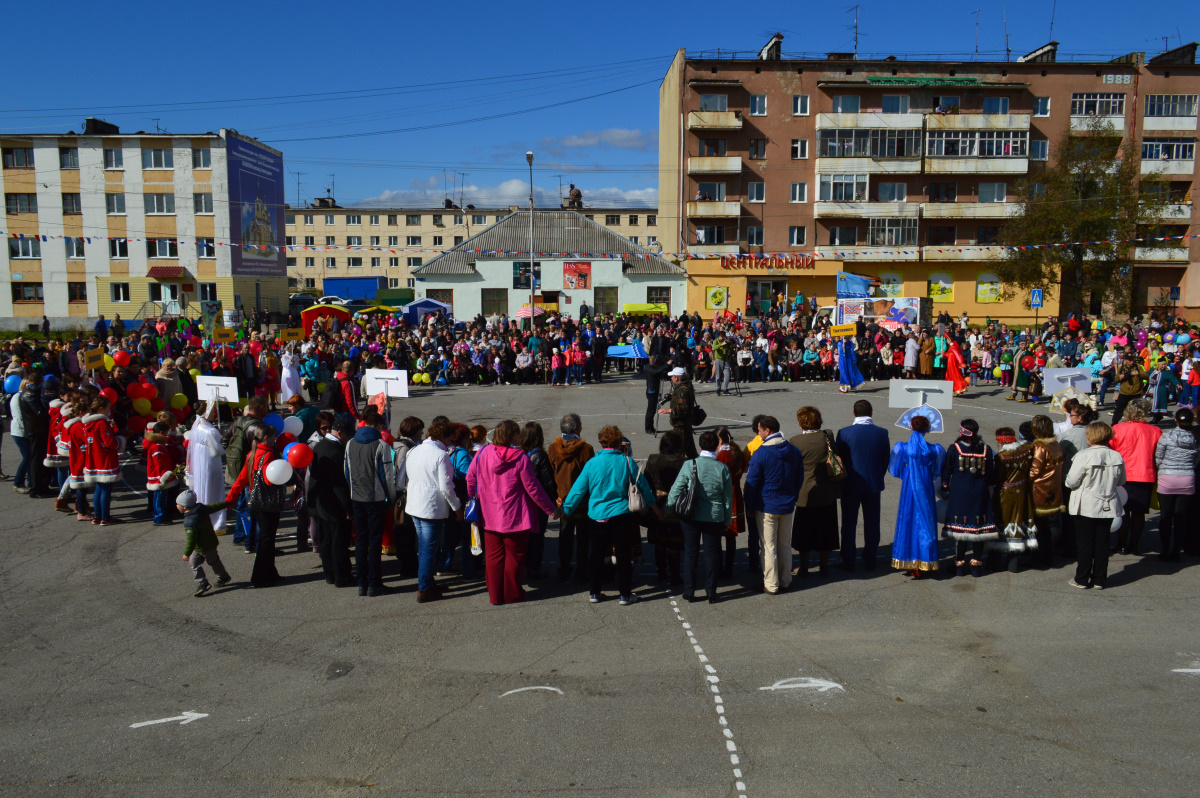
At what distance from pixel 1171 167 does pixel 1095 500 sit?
50.0m

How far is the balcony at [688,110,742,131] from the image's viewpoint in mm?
44531

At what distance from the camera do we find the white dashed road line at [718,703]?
433cm

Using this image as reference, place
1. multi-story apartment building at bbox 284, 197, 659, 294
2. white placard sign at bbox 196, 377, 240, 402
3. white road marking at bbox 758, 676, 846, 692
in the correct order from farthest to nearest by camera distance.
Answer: multi-story apartment building at bbox 284, 197, 659, 294 < white placard sign at bbox 196, 377, 240, 402 < white road marking at bbox 758, 676, 846, 692

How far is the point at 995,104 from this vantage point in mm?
45906

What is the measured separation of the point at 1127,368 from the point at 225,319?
39717 mm

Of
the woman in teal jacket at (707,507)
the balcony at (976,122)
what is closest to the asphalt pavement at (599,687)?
the woman in teal jacket at (707,507)

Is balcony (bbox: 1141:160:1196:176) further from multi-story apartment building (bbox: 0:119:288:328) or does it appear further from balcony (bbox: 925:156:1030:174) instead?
multi-story apartment building (bbox: 0:119:288:328)

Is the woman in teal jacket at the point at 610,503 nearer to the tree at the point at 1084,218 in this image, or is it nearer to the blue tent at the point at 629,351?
the blue tent at the point at 629,351

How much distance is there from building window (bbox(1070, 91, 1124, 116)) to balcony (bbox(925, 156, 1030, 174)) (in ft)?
15.1

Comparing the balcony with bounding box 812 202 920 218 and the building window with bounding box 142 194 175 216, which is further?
the balcony with bounding box 812 202 920 218

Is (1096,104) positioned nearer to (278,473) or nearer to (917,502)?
(917,502)

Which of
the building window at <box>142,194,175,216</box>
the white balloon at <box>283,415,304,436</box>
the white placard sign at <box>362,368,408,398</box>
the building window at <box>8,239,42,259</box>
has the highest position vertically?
the building window at <box>142,194,175,216</box>

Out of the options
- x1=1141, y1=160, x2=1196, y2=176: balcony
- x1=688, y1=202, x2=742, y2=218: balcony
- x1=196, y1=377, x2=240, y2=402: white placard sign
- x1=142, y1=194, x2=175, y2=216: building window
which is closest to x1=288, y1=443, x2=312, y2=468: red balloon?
x1=196, y1=377, x2=240, y2=402: white placard sign

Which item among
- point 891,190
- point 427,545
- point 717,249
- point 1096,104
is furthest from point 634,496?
point 1096,104
